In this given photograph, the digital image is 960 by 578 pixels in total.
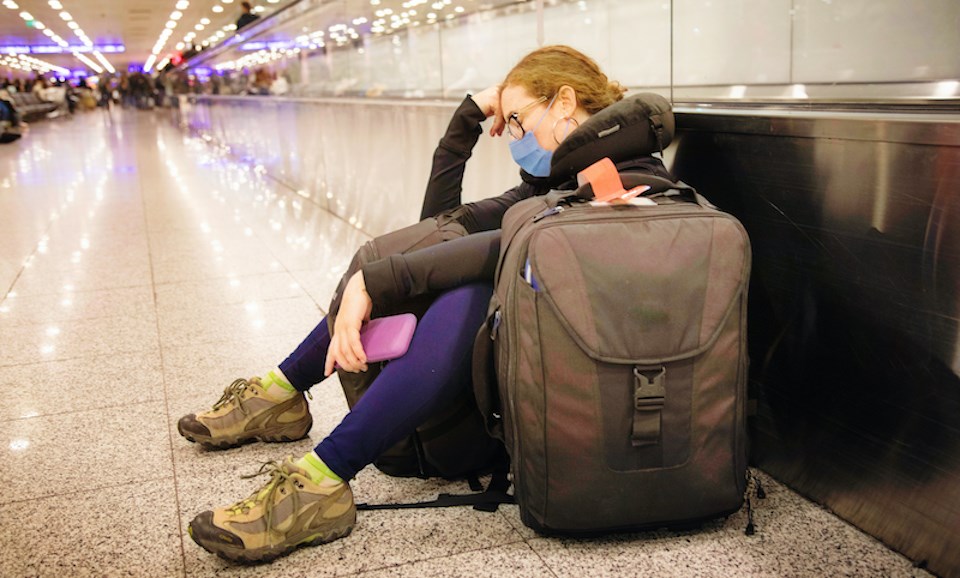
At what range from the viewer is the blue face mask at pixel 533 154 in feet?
6.84

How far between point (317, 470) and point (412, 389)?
256mm

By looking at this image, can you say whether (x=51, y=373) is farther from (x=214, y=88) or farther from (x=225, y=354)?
(x=214, y=88)

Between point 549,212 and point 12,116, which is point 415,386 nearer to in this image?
point 549,212

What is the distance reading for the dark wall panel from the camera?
62.9 inches

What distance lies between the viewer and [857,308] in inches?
70.0

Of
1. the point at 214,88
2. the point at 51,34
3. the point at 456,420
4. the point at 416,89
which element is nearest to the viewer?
the point at 456,420

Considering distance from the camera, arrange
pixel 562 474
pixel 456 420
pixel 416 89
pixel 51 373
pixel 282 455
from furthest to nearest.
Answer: pixel 416 89
pixel 51 373
pixel 282 455
pixel 456 420
pixel 562 474

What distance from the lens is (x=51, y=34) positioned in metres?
40.9

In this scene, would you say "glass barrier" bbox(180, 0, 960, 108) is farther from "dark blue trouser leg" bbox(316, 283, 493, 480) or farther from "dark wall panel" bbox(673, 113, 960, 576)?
"dark blue trouser leg" bbox(316, 283, 493, 480)

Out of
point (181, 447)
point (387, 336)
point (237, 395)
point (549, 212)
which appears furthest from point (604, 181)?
point (181, 447)

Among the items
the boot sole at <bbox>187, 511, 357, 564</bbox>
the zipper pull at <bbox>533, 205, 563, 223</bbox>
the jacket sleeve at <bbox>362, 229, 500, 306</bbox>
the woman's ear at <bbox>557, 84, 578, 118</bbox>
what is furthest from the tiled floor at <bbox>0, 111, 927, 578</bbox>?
the woman's ear at <bbox>557, 84, 578, 118</bbox>

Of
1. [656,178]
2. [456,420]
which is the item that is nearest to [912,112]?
[656,178]

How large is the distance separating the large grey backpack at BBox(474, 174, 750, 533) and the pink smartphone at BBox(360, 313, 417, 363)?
214 mm

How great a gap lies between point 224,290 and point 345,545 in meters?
2.70
